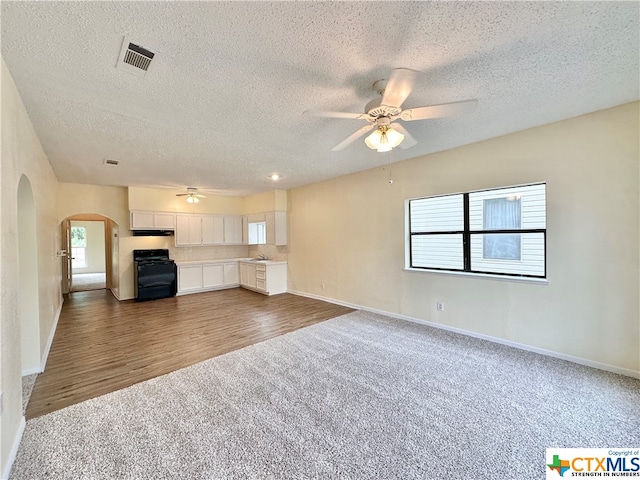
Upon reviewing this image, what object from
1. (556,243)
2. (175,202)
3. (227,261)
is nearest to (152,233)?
(175,202)

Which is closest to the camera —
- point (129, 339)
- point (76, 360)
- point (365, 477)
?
point (365, 477)

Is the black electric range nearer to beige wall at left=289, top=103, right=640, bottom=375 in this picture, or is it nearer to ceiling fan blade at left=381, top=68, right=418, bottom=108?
beige wall at left=289, top=103, right=640, bottom=375

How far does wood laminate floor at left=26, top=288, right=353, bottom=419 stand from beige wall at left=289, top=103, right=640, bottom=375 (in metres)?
1.72

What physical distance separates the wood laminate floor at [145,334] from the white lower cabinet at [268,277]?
1.06 feet

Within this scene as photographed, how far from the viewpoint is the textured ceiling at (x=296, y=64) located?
1466mm

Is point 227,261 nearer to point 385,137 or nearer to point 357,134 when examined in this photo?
point 357,134

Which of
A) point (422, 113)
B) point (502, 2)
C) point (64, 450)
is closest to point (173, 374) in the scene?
point (64, 450)

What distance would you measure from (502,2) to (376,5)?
0.67 m

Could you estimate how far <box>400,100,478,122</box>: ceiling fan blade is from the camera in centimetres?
188

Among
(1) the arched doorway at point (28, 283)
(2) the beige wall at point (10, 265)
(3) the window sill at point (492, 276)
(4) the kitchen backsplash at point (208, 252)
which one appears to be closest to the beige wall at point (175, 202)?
(4) the kitchen backsplash at point (208, 252)

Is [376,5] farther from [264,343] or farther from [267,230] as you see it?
[267,230]

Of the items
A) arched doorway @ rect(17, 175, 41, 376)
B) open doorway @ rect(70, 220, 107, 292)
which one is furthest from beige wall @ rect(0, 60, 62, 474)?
open doorway @ rect(70, 220, 107, 292)

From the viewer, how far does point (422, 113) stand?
202 centimetres

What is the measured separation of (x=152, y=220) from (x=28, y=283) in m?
3.82
